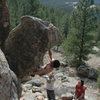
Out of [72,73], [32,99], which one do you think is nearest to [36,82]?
[32,99]

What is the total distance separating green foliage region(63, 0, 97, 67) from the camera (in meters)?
45.9

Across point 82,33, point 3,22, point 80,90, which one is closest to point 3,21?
point 3,22

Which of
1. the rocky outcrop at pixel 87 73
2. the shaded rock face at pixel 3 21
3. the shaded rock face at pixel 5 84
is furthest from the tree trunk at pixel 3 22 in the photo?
the rocky outcrop at pixel 87 73

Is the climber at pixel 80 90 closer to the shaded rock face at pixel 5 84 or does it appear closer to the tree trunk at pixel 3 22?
the tree trunk at pixel 3 22

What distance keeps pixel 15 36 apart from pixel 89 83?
2669 cm

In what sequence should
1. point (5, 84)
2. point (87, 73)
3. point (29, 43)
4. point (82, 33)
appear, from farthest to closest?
point (82, 33) → point (87, 73) → point (29, 43) → point (5, 84)

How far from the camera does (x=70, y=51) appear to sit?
151ft

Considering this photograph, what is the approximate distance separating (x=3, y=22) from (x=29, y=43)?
1648 mm

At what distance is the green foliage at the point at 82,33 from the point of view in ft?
151

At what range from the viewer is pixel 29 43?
466 inches

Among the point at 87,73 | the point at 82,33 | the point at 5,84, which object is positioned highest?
the point at 5,84

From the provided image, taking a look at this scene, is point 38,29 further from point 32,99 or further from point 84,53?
point 84,53

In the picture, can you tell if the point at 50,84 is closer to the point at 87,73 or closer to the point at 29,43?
the point at 29,43

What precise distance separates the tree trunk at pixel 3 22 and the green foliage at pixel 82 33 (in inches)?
1310
